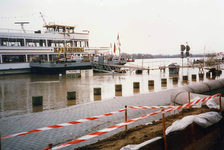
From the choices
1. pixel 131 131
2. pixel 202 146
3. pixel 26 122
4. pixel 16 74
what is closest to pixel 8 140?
pixel 26 122

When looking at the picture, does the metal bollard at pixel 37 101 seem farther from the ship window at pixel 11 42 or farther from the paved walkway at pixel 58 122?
the ship window at pixel 11 42

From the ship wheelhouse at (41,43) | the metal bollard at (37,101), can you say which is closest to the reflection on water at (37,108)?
the metal bollard at (37,101)

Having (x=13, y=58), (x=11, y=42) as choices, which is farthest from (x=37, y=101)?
(x=11, y=42)

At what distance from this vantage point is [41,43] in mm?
41562

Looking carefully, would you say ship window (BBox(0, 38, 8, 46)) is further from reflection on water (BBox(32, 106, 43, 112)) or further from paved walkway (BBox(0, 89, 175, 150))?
paved walkway (BBox(0, 89, 175, 150))

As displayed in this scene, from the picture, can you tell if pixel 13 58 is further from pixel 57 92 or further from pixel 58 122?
pixel 58 122

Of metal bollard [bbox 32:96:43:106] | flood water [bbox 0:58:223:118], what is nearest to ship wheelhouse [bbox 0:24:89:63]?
flood water [bbox 0:58:223:118]

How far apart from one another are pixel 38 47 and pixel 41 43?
2015mm

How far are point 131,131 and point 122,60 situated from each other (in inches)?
1418

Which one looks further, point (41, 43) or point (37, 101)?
point (41, 43)

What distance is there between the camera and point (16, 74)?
37.1m

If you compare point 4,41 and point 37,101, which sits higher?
point 4,41

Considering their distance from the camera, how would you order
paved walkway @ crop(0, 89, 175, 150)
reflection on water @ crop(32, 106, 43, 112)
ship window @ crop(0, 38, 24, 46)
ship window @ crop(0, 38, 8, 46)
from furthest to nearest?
ship window @ crop(0, 38, 24, 46) → ship window @ crop(0, 38, 8, 46) → reflection on water @ crop(32, 106, 43, 112) → paved walkway @ crop(0, 89, 175, 150)

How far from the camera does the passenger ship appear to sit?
120 ft
